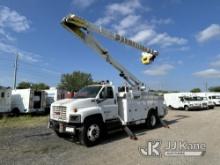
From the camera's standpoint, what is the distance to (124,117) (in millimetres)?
10227

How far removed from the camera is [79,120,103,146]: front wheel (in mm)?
7980

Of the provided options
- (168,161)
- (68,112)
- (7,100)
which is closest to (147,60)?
(68,112)

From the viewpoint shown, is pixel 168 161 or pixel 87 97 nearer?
pixel 168 161

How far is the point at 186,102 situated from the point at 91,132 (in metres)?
22.3

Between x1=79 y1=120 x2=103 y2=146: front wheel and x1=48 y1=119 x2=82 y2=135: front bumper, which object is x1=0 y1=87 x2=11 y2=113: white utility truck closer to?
x1=48 y1=119 x2=82 y2=135: front bumper

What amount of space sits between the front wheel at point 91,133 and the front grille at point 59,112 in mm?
936

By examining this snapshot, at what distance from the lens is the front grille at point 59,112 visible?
27.2ft

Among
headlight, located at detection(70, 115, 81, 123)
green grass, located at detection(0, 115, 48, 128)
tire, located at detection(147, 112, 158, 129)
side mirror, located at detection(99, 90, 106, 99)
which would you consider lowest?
green grass, located at detection(0, 115, 48, 128)

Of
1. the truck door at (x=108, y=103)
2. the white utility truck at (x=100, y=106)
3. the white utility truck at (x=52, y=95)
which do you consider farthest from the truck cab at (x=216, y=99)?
the truck door at (x=108, y=103)

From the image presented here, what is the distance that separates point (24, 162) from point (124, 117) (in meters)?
5.05

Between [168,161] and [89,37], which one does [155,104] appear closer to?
[89,37]

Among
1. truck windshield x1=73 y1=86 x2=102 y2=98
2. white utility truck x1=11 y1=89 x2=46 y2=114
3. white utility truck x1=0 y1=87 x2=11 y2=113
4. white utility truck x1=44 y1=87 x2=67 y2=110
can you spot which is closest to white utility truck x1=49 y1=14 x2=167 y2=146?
truck windshield x1=73 y1=86 x2=102 y2=98

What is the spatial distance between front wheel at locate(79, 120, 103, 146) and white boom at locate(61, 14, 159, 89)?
4.25 m

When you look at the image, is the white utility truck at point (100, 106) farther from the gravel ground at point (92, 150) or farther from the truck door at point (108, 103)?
the gravel ground at point (92, 150)
